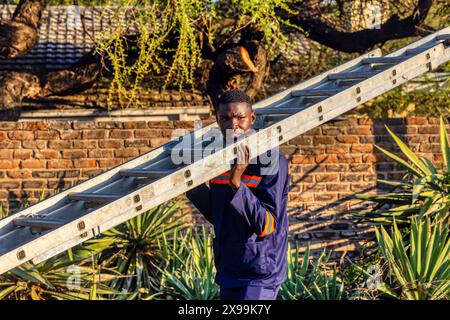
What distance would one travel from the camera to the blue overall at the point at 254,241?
446cm

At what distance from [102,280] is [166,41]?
3990 millimetres

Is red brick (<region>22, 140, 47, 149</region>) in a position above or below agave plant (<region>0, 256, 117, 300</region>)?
above

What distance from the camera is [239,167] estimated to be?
4.36 m

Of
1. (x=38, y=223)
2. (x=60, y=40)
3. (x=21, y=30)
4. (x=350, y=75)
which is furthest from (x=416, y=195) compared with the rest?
(x=60, y=40)

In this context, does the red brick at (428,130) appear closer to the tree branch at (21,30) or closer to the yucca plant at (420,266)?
the yucca plant at (420,266)

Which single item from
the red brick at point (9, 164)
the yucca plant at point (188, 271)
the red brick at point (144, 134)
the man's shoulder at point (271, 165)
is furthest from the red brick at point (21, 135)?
the man's shoulder at point (271, 165)

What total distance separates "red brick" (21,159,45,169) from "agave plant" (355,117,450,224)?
3.08m

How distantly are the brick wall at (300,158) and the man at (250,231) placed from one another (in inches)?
166

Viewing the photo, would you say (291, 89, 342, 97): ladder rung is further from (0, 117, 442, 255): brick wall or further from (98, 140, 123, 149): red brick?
(98, 140, 123, 149): red brick

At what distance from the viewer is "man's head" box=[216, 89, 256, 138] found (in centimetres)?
464

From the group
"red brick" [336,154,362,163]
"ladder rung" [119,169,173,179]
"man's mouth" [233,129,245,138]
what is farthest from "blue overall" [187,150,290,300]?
"red brick" [336,154,362,163]

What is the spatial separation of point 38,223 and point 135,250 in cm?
299

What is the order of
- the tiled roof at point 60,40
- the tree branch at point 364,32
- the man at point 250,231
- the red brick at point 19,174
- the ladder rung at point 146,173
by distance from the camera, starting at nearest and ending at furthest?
1. the man at point 250,231
2. the ladder rung at point 146,173
3. the red brick at point 19,174
4. the tree branch at point 364,32
5. the tiled roof at point 60,40
